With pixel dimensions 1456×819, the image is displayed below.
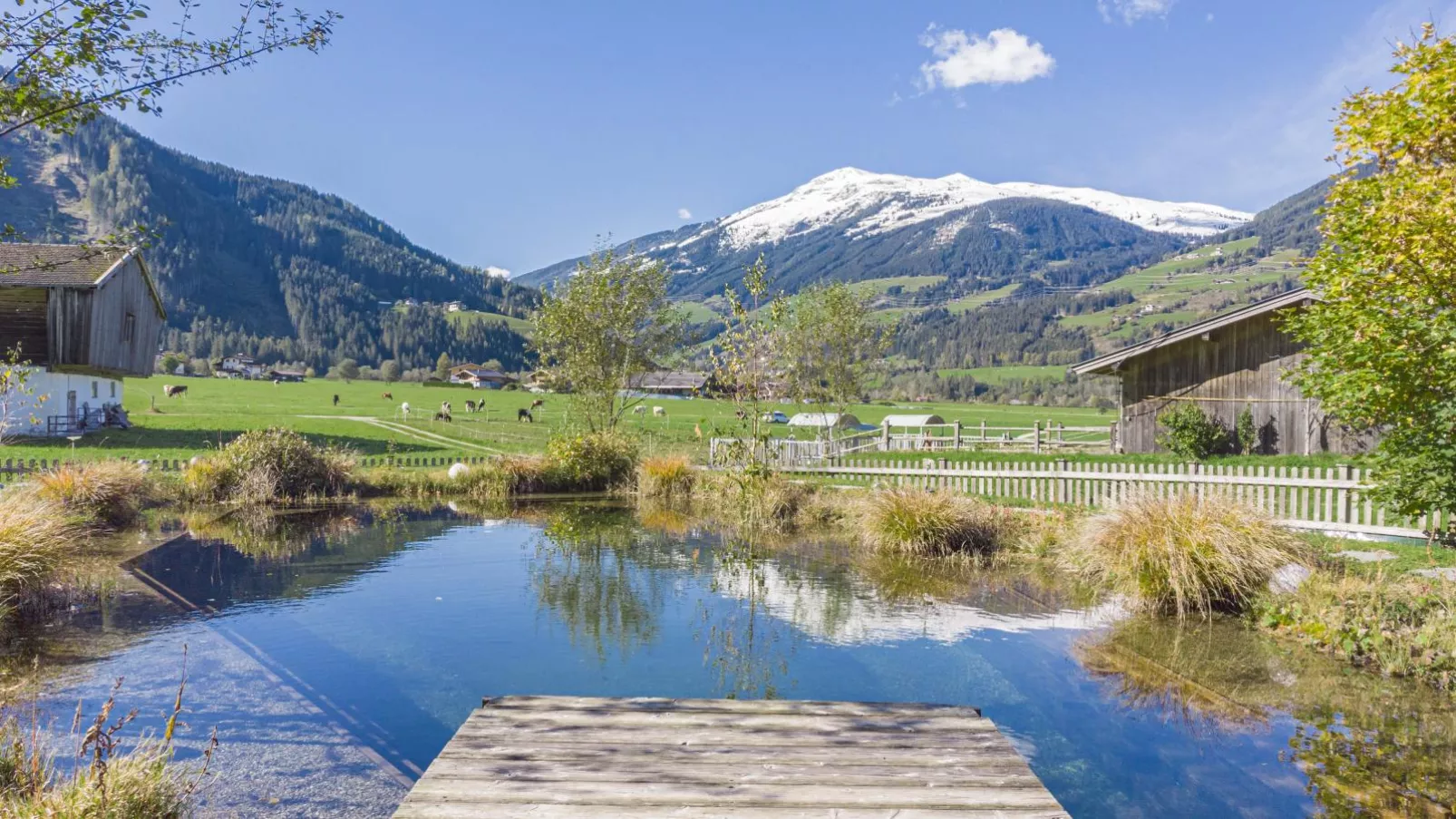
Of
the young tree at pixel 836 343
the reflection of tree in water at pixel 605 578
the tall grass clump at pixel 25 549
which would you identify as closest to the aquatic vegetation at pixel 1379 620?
the reflection of tree in water at pixel 605 578

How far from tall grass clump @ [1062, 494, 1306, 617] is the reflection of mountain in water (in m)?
0.60

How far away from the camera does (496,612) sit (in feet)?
33.7

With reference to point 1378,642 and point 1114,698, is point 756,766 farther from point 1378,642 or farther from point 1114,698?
point 1378,642

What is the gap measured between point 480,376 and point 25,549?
114m

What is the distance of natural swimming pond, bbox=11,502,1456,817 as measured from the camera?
5.70m

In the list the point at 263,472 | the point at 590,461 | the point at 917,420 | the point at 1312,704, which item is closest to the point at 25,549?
the point at 263,472

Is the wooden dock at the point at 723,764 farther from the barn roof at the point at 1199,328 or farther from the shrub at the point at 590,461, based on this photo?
the barn roof at the point at 1199,328

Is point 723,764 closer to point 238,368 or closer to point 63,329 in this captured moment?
point 63,329

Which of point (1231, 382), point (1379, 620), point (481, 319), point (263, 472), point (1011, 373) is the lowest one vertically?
point (1379, 620)

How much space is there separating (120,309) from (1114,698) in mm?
45755

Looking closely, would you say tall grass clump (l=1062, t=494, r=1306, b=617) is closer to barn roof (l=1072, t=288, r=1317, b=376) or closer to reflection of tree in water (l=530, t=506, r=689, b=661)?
reflection of tree in water (l=530, t=506, r=689, b=661)

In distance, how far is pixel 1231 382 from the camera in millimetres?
27047

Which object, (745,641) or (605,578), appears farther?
(605,578)

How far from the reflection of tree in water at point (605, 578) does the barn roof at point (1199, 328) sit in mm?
18677
